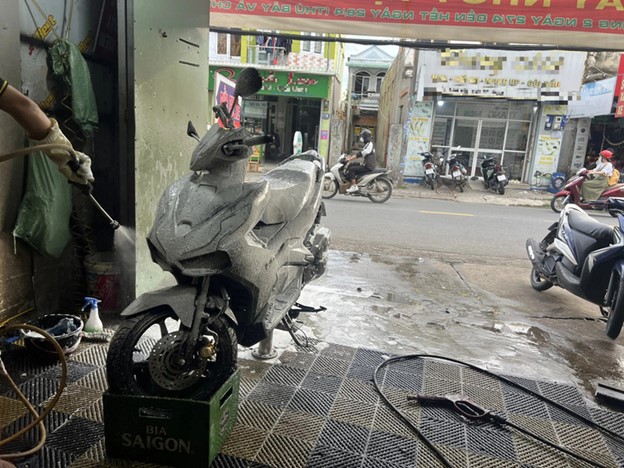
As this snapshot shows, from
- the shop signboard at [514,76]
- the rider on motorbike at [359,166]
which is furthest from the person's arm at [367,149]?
the shop signboard at [514,76]

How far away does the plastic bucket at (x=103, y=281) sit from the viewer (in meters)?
3.85

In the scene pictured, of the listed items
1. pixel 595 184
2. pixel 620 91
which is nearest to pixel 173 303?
pixel 595 184

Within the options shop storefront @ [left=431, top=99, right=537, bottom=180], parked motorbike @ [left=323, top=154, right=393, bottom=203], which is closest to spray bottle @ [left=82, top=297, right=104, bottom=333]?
parked motorbike @ [left=323, top=154, right=393, bottom=203]

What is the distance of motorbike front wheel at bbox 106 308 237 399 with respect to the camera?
2297 millimetres

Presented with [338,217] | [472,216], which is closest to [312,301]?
[338,217]

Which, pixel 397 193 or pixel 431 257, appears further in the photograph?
pixel 397 193

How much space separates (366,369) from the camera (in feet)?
11.2

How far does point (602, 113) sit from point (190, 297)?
16478mm

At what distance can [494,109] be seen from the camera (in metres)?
16.8

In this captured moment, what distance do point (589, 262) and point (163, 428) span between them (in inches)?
157

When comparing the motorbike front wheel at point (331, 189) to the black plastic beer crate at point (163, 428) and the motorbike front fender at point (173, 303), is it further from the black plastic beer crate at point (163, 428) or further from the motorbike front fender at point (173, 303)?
the black plastic beer crate at point (163, 428)

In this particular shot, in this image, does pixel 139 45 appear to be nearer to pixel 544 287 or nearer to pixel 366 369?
pixel 366 369

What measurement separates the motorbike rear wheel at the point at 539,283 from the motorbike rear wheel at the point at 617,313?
1269mm

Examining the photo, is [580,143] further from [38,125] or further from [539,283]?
[38,125]
